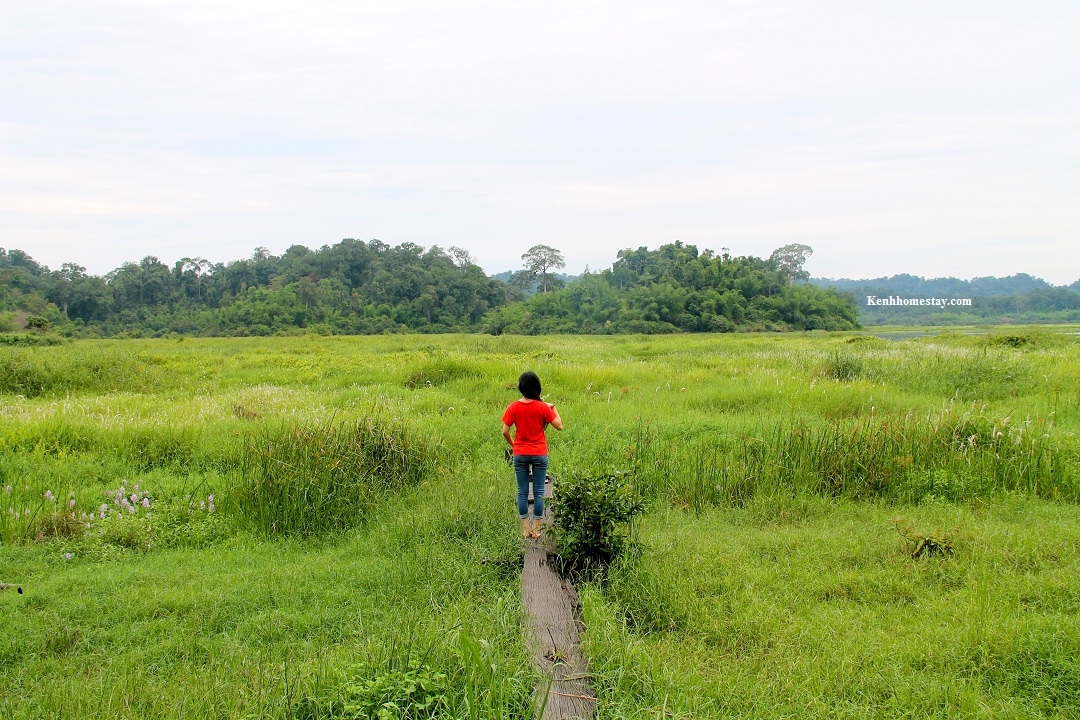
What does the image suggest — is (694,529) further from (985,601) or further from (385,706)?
(385,706)

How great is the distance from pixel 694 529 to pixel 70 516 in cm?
602

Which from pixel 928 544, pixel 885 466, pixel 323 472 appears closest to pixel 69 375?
pixel 323 472

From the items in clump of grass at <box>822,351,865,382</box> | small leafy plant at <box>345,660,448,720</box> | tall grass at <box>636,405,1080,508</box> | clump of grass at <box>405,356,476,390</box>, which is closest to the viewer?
small leafy plant at <box>345,660,448,720</box>

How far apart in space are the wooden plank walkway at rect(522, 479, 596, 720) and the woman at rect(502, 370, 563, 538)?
356 mm

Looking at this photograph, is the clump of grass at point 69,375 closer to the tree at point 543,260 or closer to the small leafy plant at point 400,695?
the small leafy plant at point 400,695

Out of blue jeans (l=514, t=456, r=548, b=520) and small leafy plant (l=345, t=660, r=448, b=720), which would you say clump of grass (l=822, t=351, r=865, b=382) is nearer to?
blue jeans (l=514, t=456, r=548, b=520)

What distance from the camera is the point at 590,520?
5.18m

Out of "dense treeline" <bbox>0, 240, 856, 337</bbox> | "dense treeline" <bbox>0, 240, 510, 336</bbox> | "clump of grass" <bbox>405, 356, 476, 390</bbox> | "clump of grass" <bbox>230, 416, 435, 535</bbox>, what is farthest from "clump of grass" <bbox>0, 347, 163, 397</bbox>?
"dense treeline" <bbox>0, 240, 856, 337</bbox>

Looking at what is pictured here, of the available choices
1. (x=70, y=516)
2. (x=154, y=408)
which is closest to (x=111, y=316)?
(x=154, y=408)

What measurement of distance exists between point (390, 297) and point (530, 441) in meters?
64.0

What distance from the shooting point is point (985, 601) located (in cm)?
438

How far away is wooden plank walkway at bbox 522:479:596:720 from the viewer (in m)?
3.14

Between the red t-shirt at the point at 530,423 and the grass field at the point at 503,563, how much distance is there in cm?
84

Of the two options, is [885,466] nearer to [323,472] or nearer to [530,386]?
[530,386]
